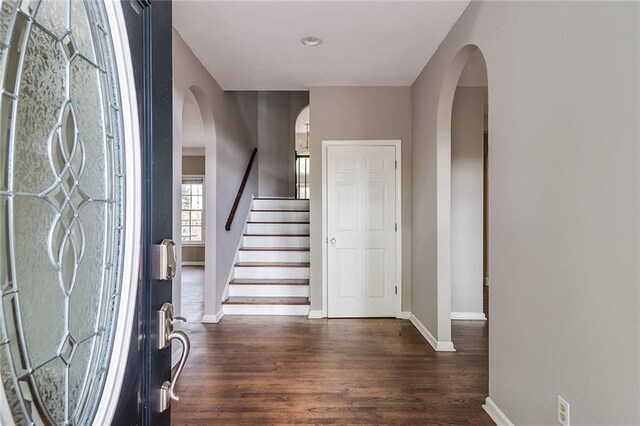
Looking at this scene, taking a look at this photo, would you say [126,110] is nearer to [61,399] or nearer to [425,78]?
[61,399]

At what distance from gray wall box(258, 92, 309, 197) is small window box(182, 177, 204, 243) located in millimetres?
2762

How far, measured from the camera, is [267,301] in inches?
164

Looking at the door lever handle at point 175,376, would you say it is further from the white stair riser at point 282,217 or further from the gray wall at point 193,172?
the gray wall at point 193,172

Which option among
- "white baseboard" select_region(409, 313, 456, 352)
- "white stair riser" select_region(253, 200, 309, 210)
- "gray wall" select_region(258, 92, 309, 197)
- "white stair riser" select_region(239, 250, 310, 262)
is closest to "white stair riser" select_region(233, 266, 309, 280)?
"white stair riser" select_region(239, 250, 310, 262)

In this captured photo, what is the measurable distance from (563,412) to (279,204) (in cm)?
468

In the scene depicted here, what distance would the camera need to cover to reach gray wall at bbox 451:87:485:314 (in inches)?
155

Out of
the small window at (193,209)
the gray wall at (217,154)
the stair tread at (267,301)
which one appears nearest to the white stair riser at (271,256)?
the gray wall at (217,154)

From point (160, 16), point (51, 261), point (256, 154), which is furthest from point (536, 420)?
point (256, 154)

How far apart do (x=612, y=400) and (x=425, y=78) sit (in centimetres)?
299

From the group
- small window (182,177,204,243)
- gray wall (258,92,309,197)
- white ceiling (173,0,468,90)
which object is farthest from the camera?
small window (182,177,204,243)

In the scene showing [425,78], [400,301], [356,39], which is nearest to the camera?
[356,39]

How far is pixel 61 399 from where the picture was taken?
0.56 m

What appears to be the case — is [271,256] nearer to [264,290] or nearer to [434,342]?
[264,290]

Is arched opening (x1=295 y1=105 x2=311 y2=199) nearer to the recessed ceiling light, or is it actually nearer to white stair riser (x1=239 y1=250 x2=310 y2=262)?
white stair riser (x1=239 y1=250 x2=310 y2=262)
